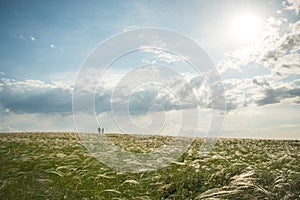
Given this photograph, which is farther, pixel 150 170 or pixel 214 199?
pixel 150 170

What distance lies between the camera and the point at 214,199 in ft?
32.9

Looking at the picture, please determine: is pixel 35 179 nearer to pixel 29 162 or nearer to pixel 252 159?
pixel 29 162

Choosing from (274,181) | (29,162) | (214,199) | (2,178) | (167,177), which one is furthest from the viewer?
(29,162)

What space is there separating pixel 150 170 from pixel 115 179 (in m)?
1.69

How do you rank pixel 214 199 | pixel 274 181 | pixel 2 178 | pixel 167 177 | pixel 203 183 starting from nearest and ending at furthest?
pixel 214 199 → pixel 274 181 → pixel 203 183 → pixel 167 177 → pixel 2 178

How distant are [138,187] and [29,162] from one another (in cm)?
794

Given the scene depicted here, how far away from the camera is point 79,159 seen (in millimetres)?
19719

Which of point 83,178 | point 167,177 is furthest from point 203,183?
point 83,178

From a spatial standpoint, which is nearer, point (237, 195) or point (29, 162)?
point (237, 195)

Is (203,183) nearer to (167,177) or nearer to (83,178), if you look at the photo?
(167,177)

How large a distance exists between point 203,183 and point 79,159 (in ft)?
28.8

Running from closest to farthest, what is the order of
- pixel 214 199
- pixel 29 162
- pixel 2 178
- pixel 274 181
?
1. pixel 214 199
2. pixel 274 181
3. pixel 2 178
4. pixel 29 162

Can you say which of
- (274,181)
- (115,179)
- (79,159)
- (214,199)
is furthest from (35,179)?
(274,181)

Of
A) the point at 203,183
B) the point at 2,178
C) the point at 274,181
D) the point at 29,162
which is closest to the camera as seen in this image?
the point at 274,181
